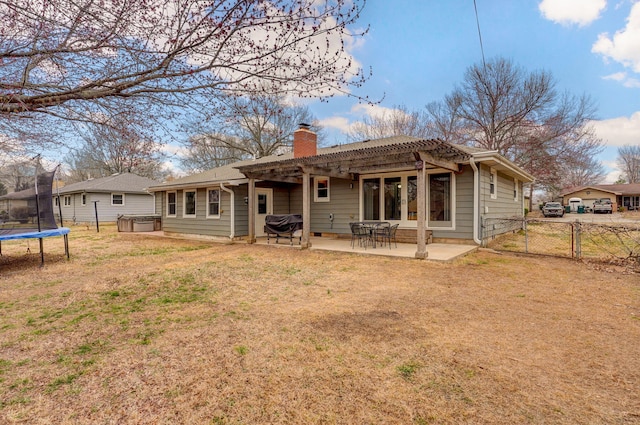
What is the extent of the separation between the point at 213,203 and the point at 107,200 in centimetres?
1291

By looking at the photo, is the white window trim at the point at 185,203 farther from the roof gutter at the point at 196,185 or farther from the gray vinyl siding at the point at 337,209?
the gray vinyl siding at the point at 337,209

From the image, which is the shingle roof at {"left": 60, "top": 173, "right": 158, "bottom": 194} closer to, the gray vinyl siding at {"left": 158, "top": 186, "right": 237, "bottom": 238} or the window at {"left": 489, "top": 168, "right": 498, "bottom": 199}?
the gray vinyl siding at {"left": 158, "top": 186, "right": 237, "bottom": 238}

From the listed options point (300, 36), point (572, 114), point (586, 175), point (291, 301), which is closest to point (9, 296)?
point (291, 301)

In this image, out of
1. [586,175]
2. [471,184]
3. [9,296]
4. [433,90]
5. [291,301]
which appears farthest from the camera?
[586,175]

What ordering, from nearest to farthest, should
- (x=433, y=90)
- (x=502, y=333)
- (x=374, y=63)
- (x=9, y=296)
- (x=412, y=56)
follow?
(x=502, y=333), (x=374, y=63), (x=9, y=296), (x=412, y=56), (x=433, y=90)

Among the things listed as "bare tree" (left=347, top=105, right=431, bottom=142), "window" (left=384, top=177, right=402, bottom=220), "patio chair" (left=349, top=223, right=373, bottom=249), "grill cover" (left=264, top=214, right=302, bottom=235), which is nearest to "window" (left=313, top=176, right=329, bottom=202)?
"grill cover" (left=264, top=214, right=302, bottom=235)

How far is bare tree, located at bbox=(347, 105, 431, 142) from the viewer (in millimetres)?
24688

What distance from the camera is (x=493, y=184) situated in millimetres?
10094

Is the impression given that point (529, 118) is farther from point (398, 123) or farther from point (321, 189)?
point (321, 189)

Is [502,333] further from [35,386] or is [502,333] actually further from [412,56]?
[412,56]

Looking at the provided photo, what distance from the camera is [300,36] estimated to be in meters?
3.26

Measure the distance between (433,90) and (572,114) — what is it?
29.7 ft

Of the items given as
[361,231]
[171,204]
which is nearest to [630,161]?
[361,231]

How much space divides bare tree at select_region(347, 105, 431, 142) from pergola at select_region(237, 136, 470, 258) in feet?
48.1
